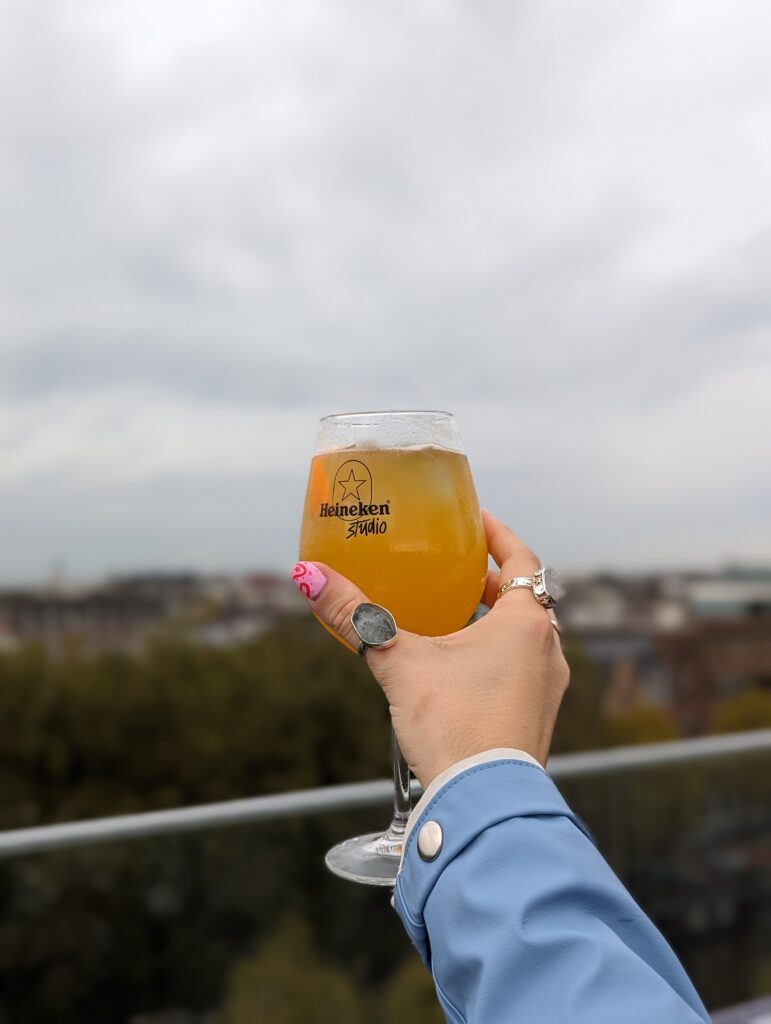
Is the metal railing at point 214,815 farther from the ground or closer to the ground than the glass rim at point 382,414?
closer to the ground

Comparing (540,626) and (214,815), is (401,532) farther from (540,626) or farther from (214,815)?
(214,815)

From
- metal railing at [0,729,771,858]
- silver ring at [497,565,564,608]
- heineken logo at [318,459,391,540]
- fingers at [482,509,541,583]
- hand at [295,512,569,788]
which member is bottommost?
metal railing at [0,729,771,858]

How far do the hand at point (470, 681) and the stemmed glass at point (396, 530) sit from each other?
14cm

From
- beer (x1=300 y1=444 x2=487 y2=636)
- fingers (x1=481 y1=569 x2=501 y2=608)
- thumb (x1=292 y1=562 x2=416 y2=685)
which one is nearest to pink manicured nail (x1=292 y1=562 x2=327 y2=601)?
thumb (x1=292 y1=562 x2=416 y2=685)

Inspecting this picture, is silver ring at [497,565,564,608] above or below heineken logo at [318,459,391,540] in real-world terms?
below

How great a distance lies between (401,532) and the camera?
1052 mm

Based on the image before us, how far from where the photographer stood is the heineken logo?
105cm

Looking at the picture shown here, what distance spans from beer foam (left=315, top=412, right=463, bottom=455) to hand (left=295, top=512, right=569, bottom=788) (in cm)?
22

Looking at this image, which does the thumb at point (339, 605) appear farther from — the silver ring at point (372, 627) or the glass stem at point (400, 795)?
the glass stem at point (400, 795)

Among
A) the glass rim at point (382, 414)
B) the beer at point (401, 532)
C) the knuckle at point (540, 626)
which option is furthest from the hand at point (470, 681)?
the glass rim at point (382, 414)

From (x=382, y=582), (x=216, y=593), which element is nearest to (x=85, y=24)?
(x=216, y=593)

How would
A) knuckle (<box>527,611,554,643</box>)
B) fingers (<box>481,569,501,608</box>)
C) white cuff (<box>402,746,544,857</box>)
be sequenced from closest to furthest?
white cuff (<box>402,746,544,857</box>)
knuckle (<box>527,611,554,643</box>)
fingers (<box>481,569,501,608</box>)

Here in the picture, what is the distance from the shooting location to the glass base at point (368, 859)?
96 centimetres

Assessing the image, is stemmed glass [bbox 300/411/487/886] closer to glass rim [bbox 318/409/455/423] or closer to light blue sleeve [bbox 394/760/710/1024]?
glass rim [bbox 318/409/455/423]
